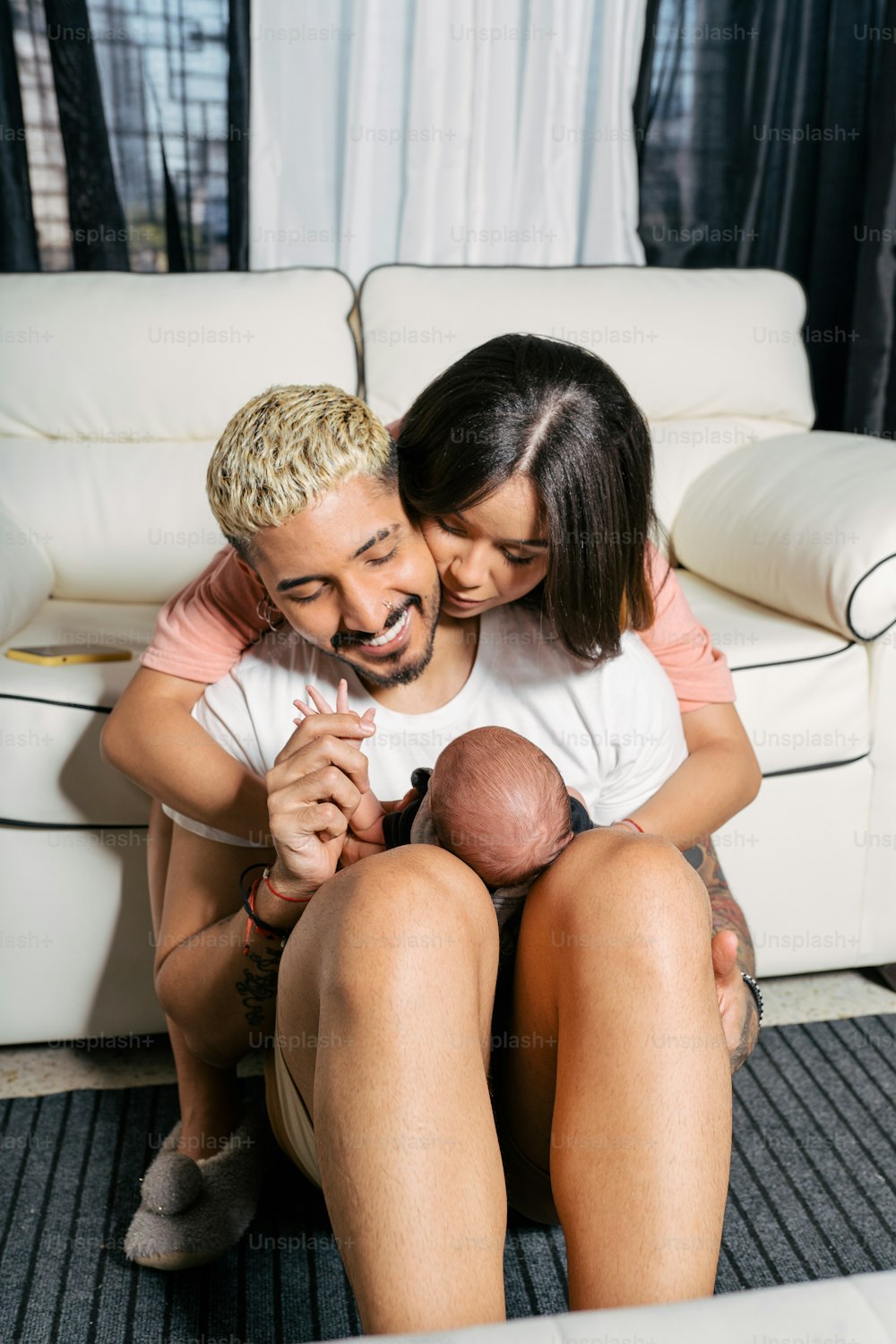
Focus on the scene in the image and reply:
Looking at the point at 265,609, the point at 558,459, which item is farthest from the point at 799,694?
the point at 265,609

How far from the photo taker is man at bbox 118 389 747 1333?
78cm

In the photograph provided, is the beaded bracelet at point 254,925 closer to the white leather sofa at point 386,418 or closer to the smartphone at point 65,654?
the white leather sofa at point 386,418

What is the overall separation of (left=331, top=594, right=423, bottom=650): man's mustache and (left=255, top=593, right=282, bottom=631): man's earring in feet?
0.39

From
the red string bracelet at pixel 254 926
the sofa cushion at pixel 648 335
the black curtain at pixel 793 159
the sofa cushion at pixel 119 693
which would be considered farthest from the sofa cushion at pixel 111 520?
the black curtain at pixel 793 159

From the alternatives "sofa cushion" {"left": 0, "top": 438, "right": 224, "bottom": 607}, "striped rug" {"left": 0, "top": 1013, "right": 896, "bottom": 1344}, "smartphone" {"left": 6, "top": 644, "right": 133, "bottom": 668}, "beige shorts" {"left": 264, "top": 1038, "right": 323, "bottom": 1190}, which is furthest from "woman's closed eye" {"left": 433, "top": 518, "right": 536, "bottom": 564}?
"sofa cushion" {"left": 0, "top": 438, "right": 224, "bottom": 607}

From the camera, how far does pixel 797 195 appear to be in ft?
9.05

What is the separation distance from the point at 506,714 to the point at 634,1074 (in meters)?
0.46

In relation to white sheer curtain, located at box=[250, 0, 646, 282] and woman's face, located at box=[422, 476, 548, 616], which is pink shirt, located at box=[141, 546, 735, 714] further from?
white sheer curtain, located at box=[250, 0, 646, 282]

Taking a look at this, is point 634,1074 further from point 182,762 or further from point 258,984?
point 182,762

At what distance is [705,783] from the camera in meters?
1.22

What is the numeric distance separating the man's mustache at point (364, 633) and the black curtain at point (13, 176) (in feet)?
5.87

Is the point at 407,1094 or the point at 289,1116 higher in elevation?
the point at 407,1094

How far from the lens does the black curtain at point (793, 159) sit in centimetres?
261

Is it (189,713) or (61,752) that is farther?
(61,752)
